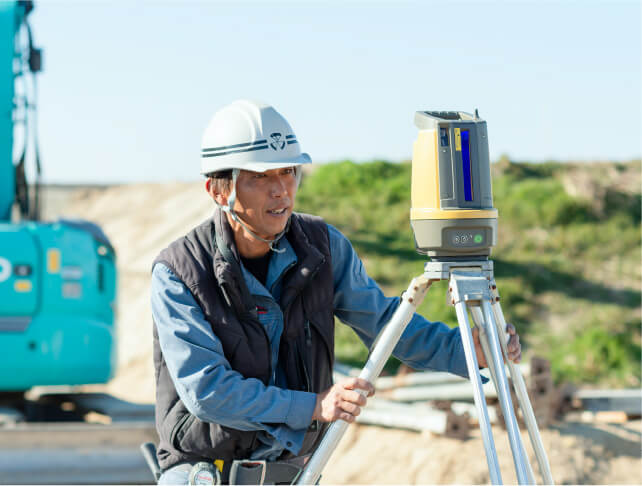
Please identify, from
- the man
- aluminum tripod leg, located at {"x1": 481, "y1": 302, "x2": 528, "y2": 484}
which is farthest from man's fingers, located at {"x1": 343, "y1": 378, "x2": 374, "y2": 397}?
aluminum tripod leg, located at {"x1": 481, "y1": 302, "x2": 528, "y2": 484}

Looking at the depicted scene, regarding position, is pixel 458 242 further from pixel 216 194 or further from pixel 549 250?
pixel 549 250

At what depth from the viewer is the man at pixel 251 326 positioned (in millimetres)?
2258

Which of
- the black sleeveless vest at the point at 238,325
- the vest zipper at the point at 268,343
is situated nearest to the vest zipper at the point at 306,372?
the black sleeveless vest at the point at 238,325

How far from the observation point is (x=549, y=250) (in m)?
12.2

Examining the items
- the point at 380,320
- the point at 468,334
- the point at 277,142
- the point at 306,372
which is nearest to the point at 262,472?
the point at 306,372

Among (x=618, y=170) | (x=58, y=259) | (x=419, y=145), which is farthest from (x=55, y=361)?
(x=618, y=170)

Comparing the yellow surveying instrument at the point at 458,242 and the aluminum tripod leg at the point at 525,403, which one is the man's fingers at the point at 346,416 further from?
the aluminum tripod leg at the point at 525,403

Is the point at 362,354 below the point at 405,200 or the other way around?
below

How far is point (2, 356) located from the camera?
20.3ft

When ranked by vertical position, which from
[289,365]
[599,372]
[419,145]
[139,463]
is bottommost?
[599,372]

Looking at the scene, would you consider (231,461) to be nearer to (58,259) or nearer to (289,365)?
(289,365)

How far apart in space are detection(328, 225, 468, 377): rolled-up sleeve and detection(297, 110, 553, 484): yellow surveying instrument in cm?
22

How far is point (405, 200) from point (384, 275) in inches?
141

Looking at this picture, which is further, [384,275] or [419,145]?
[384,275]
